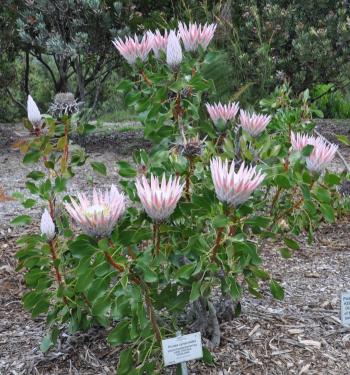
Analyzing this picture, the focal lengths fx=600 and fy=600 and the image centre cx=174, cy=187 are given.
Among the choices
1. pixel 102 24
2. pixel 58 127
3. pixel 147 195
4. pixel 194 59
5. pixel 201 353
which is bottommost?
pixel 201 353

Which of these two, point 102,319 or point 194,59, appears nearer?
point 194,59

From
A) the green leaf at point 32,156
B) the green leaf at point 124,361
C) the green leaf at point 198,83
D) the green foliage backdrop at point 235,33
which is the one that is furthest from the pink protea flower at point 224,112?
the green foliage backdrop at point 235,33

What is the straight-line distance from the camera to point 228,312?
2.61 metres

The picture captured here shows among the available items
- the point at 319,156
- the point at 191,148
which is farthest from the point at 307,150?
the point at 191,148

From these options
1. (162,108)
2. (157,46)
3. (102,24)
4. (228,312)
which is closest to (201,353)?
(228,312)

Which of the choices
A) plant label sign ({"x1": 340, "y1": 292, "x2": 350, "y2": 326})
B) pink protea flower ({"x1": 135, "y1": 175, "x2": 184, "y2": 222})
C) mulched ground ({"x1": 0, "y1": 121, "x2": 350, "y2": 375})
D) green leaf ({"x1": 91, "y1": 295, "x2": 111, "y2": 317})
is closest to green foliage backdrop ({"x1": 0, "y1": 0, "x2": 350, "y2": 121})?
mulched ground ({"x1": 0, "y1": 121, "x2": 350, "y2": 375})

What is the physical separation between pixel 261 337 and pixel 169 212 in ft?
3.81

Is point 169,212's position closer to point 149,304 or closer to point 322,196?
point 149,304

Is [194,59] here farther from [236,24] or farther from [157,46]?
[236,24]

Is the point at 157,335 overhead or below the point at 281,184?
below

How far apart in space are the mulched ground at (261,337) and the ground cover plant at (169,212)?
0.12m

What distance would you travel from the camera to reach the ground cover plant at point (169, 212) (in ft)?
5.52

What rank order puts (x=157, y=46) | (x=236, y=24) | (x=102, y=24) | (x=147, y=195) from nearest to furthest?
(x=147, y=195)
(x=157, y=46)
(x=102, y=24)
(x=236, y=24)

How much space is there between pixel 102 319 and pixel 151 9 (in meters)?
5.98
